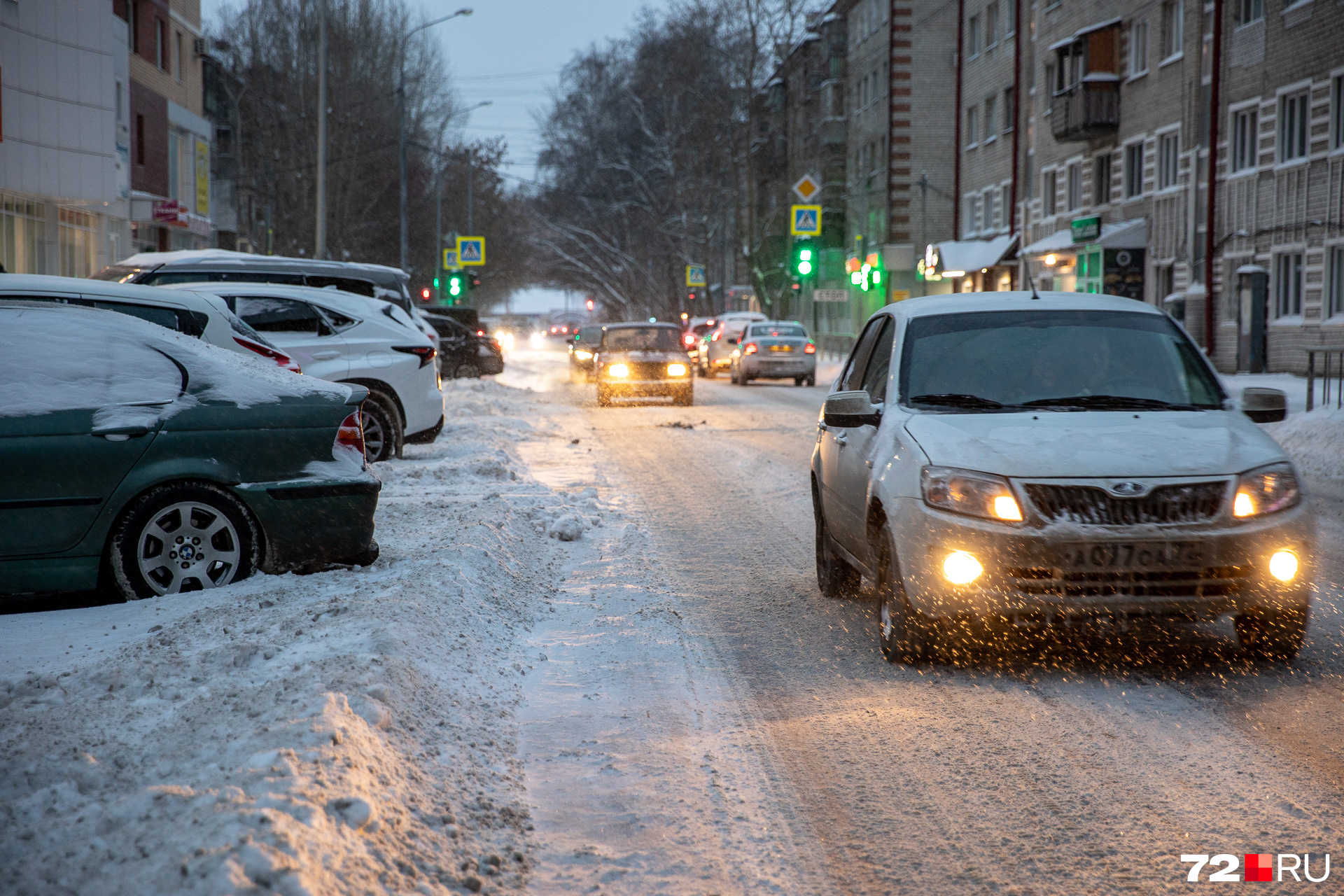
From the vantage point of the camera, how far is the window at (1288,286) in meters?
29.4

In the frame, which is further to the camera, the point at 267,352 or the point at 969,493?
the point at 267,352

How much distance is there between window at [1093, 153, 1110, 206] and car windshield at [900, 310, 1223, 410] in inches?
1340

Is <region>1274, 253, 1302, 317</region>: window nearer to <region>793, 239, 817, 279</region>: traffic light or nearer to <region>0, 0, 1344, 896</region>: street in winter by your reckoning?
<region>793, 239, 817, 279</region>: traffic light

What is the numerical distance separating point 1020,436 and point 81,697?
147 inches

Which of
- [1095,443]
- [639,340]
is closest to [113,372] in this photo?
[1095,443]

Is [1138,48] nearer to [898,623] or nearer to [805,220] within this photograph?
[805,220]

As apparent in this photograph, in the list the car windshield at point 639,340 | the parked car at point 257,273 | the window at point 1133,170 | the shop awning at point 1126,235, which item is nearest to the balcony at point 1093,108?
the window at point 1133,170

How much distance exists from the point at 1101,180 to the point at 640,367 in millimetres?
20055

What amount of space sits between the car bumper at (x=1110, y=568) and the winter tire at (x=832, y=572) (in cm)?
192

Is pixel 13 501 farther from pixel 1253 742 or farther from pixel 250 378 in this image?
pixel 1253 742

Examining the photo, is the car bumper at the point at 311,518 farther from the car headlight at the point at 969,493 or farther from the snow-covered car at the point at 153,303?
the car headlight at the point at 969,493

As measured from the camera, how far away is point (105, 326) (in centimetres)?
702

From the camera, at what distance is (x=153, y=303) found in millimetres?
8203

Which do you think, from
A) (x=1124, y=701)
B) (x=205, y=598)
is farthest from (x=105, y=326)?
(x=1124, y=701)
